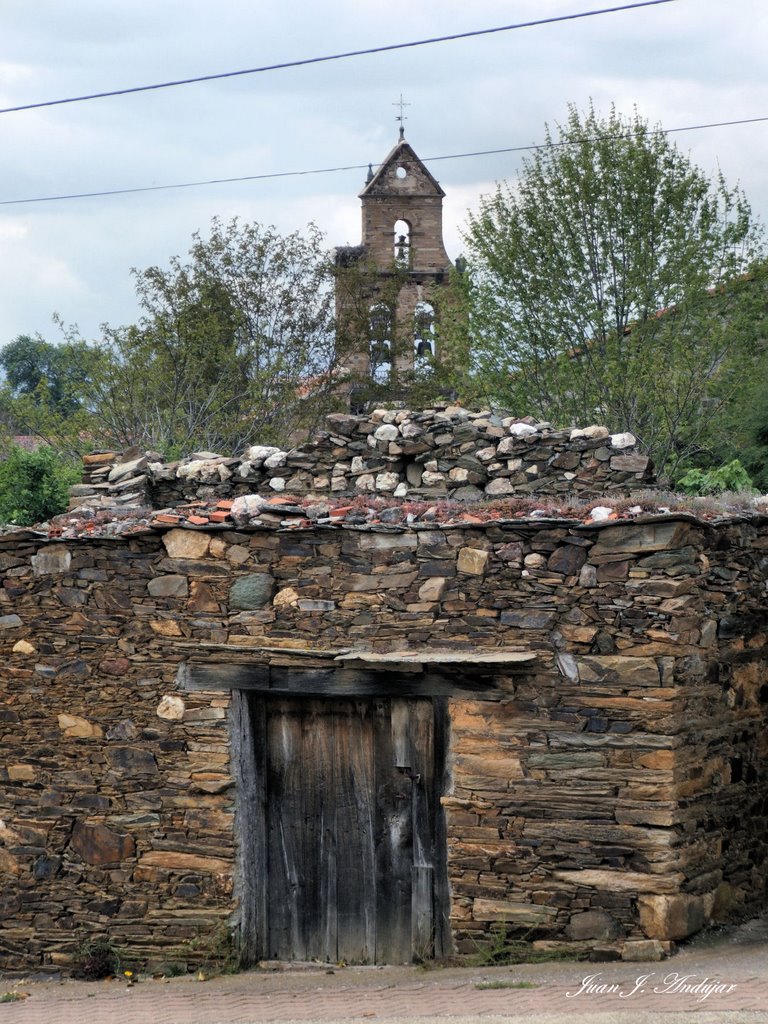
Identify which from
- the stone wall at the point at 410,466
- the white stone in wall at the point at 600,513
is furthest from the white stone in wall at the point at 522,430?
the white stone in wall at the point at 600,513

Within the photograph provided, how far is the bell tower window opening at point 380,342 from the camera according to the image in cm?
3331

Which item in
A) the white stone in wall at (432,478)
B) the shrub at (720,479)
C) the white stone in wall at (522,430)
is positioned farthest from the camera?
the shrub at (720,479)

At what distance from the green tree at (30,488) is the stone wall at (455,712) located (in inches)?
281

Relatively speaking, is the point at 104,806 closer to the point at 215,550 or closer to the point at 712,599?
the point at 215,550

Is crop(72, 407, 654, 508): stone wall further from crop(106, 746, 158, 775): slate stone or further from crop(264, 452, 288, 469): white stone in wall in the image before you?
crop(106, 746, 158, 775): slate stone

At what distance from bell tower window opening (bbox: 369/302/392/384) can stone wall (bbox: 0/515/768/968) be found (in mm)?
25021

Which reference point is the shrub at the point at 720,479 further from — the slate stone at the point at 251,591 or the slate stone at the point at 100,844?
the slate stone at the point at 100,844

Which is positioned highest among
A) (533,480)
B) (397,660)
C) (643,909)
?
(533,480)

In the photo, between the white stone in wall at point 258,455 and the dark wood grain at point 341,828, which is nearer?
the dark wood grain at point 341,828

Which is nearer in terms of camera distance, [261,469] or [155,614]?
[155,614]

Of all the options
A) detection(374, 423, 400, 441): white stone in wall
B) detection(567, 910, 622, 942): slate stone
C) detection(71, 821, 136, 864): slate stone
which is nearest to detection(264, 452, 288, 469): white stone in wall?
detection(374, 423, 400, 441): white stone in wall

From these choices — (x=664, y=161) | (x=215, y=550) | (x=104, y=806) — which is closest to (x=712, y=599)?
(x=215, y=550)

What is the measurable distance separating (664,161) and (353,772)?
17352 millimetres

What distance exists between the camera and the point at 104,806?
8234 mm
